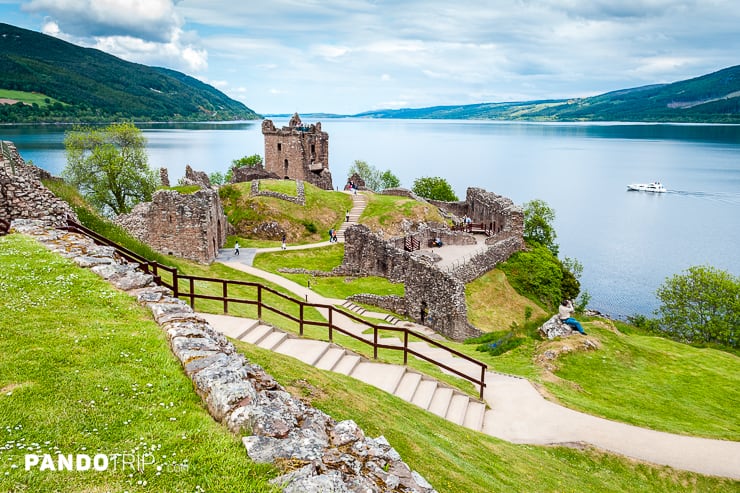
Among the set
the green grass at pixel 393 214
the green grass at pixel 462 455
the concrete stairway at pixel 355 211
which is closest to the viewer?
the green grass at pixel 462 455

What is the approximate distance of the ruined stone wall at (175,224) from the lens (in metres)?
37.9

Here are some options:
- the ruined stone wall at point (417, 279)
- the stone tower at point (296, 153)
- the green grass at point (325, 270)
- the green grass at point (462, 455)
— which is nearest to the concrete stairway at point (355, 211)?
the green grass at point (325, 270)

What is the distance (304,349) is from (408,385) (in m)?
3.67

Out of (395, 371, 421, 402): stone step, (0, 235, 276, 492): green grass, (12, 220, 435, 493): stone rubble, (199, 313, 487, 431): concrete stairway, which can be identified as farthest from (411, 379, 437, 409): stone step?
(0, 235, 276, 492): green grass

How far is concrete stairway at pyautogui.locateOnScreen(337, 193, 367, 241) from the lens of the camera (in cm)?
→ 5119

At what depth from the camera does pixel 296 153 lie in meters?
69.4

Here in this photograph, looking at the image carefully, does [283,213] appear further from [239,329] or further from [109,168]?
[239,329]

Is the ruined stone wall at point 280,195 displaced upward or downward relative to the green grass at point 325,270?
upward

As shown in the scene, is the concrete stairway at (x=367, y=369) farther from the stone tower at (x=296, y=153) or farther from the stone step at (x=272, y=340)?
the stone tower at (x=296, y=153)

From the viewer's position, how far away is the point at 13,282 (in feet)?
36.9

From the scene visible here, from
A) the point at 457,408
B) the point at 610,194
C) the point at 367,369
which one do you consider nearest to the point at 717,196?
the point at 610,194

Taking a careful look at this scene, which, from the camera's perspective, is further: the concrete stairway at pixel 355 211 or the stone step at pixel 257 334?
the concrete stairway at pixel 355 211

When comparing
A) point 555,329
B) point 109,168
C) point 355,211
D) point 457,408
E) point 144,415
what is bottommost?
point 555,329

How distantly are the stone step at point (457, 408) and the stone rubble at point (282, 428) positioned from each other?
8.11 metres
